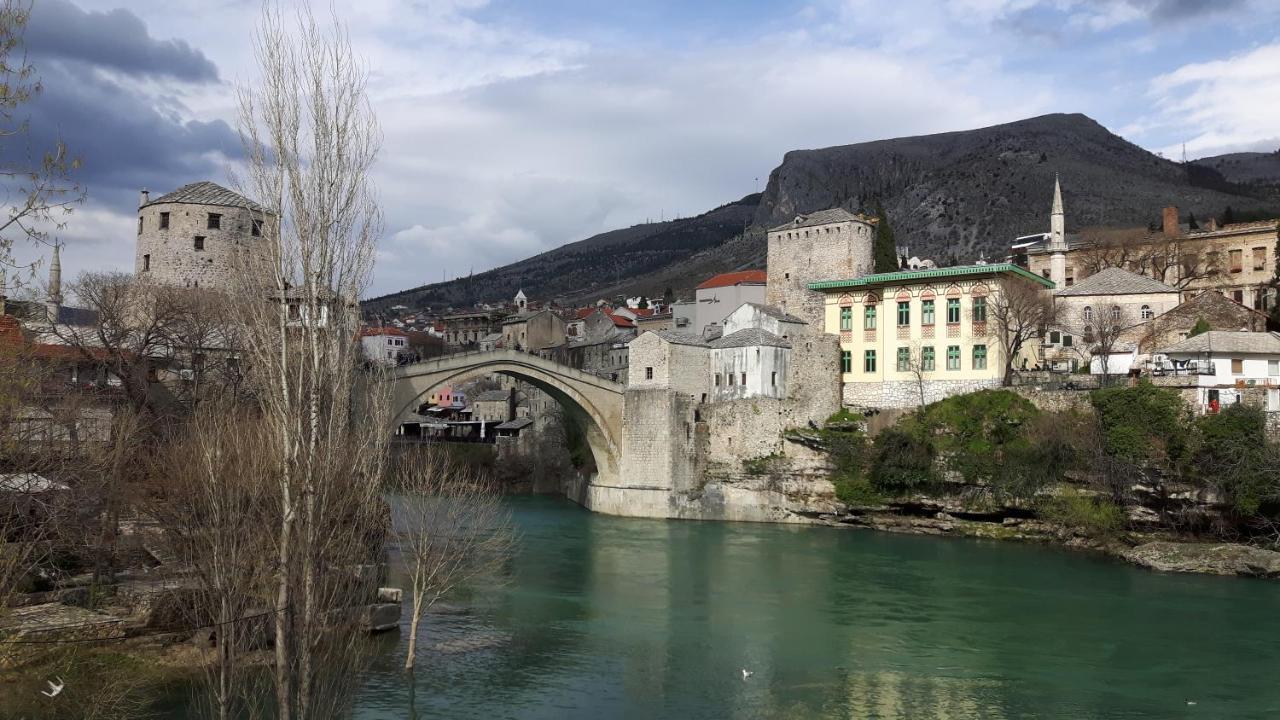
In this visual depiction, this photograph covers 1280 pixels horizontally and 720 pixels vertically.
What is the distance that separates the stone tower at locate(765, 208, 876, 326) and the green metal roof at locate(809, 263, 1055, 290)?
2.39 m

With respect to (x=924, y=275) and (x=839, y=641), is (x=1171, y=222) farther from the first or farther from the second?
(x=839, y=641)

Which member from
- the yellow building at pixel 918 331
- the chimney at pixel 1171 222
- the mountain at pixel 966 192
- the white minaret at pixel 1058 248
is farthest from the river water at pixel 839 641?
the mountain at pixel 966 192

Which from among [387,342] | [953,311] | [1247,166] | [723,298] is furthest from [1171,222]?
[1247,166]

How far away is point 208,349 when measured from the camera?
28.4 metres

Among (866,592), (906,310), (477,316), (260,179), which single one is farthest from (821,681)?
(477,316)

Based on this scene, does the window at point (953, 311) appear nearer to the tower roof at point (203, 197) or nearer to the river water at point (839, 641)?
the river water at point (839, 641)

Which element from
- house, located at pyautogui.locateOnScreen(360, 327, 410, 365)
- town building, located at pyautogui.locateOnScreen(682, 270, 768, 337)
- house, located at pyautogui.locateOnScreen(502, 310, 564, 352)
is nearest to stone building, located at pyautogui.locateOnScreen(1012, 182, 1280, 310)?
town building, located at pyautogui.locateOnScreen(682, 270, 768, 337)

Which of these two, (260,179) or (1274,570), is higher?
(260,179)

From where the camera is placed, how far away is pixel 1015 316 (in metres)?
42.6

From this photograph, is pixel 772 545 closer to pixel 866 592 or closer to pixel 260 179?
pixel 866 592

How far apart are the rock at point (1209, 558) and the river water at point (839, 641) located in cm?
112

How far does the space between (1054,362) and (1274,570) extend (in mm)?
16366

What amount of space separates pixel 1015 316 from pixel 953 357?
121 inches

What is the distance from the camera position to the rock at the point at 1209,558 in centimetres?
3086
